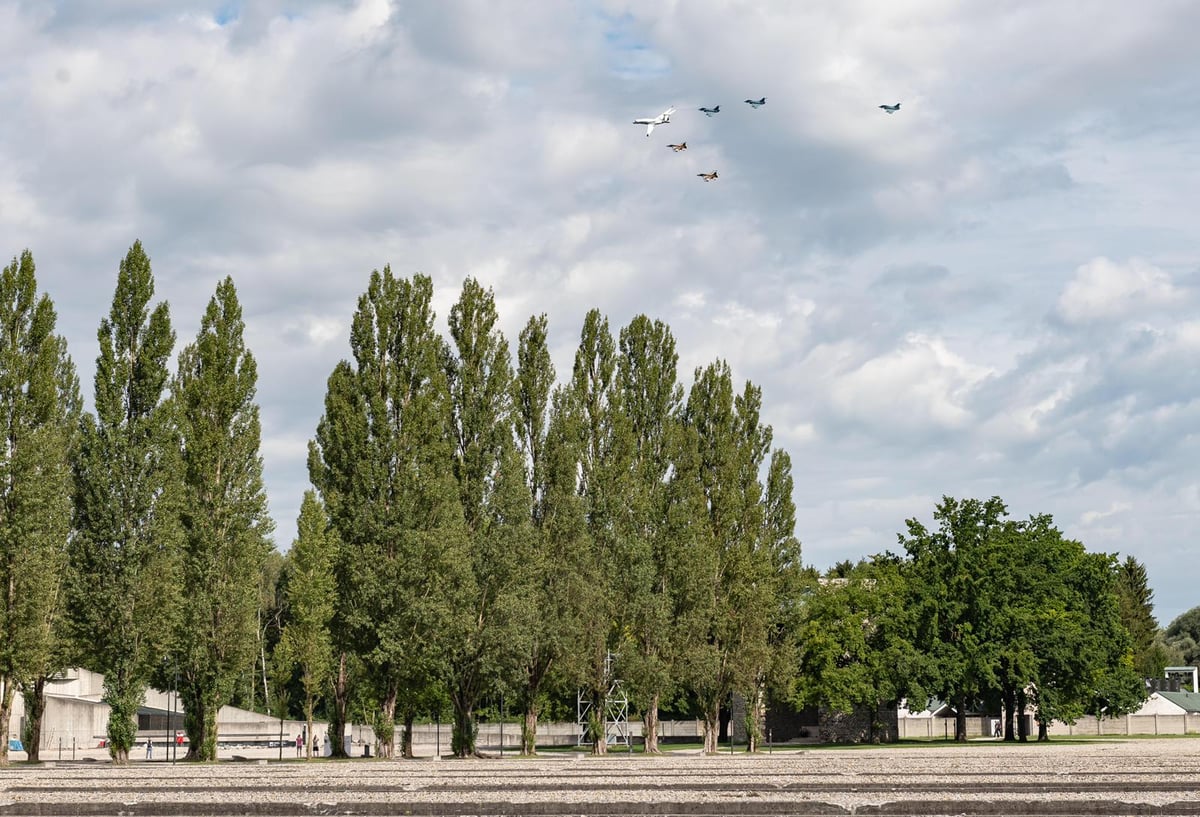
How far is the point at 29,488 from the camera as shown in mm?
50781

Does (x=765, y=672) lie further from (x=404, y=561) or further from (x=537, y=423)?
(x=404, y=561)

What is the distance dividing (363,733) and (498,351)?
101 feet

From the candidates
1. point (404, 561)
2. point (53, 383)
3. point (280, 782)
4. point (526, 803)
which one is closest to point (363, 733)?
point (404, 561)

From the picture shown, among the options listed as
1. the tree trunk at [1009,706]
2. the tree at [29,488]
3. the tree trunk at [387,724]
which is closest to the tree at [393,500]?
the tree trunk at [387,724]

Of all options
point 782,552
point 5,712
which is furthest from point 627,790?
point 782,552

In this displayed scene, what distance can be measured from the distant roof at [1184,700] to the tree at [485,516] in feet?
277

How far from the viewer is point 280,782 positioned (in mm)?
35031

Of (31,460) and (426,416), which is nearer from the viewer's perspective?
(31,460)

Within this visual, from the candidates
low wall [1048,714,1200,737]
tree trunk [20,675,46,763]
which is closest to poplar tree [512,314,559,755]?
tree trunk [20,675,46,763]

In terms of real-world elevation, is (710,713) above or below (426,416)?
below

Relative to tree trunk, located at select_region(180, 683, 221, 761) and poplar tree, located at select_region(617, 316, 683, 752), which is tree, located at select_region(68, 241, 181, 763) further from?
poplar tree, located at select_region(617, 316, 683, 752)

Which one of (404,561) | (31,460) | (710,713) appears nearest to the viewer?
(31,460)

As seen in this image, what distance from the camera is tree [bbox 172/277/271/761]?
5456cm

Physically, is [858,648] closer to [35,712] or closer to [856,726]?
[856,726]
